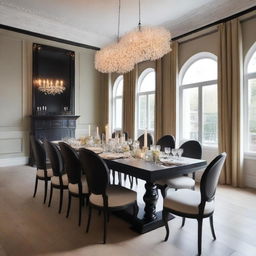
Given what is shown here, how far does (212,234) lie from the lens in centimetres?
261

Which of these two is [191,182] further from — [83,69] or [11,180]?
[83,69]

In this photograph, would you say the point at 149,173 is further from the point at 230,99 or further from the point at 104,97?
the point at 104,97

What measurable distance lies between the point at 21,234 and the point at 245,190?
3.75 metres

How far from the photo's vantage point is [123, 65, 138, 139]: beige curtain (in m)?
6.94

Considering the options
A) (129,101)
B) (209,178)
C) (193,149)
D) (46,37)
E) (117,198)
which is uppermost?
(46,37)

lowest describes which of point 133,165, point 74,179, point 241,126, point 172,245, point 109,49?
point 172,245

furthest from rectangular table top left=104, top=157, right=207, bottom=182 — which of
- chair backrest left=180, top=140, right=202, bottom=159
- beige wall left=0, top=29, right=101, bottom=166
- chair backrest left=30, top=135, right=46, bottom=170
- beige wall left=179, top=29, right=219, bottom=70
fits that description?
beige wall left=0, top=29, right=101, bottom=166

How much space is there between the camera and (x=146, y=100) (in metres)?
6.95

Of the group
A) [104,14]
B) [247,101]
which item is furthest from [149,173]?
[104,14]

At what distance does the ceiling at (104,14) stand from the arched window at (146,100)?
1.37m

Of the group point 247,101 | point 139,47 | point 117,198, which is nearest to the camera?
point 117,198

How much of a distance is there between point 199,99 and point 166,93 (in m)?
0.86

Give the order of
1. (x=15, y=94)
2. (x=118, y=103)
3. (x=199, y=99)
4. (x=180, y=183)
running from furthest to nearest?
(x=118, y=103), (x=15, y=94), (x=199, y=99), (x=180, y=183)

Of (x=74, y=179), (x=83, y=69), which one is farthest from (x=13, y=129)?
(x=74, y=179)
